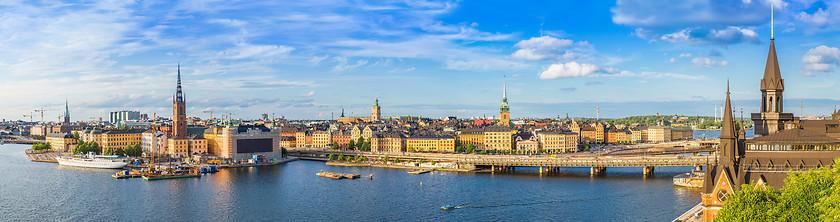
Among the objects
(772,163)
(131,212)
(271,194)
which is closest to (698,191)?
(772,163)

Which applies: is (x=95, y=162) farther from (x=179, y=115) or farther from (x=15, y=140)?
(x=15, y=140)

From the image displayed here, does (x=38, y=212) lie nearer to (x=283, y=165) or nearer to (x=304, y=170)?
(x=304, y=170)

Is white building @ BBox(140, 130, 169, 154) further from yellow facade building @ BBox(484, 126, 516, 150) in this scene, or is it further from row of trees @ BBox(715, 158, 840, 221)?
row of trees @ BBox(715, 158, 840, 221)

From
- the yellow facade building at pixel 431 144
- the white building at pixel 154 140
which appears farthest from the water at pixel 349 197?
the yellow facade building at pixel 431 144

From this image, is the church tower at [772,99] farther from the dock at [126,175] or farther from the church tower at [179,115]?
the church tower at [179,115]

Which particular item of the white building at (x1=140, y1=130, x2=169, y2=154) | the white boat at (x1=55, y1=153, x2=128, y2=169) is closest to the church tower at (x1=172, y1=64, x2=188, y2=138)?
the white building at (x1=140, y1=130, x2=169, y2=154)

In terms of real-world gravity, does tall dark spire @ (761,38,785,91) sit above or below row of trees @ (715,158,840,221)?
above
